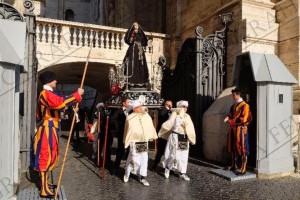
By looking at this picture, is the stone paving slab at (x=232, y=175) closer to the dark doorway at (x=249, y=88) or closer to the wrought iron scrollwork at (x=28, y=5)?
the dark doorway at (x=249, y=88)

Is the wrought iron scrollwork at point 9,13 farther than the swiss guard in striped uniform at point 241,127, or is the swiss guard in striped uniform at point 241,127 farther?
the swiss guard in striped uniform at point 241,127

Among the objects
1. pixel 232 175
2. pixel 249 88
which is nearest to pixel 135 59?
pixel 249 88

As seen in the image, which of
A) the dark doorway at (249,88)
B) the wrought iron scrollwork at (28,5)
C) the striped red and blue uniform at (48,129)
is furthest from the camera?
the dark doorway at (249,88)

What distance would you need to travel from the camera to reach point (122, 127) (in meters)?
7.26

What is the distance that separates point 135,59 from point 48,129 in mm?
4752

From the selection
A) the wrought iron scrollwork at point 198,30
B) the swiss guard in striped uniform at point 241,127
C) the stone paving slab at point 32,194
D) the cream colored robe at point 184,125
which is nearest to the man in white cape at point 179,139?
the cream colored robe at point 184,125

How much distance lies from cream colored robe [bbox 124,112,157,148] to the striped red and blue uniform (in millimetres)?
1543

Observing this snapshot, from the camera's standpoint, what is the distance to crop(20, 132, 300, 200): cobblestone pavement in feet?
18.2

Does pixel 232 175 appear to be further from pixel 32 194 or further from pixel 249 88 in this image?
pixel 32 194

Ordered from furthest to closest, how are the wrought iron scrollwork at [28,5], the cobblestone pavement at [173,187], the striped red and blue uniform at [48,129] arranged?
the wrought iron scrollwork at [28,5] < the cobblestone pavement at [173,187] < the striped red and blue uniform at [48,129]

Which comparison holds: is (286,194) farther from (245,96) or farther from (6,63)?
(6,63)

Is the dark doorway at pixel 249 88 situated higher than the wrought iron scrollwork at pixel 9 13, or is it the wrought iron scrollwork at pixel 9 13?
the wrought iron scrollwork at pixel 9 13

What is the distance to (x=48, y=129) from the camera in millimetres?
5176

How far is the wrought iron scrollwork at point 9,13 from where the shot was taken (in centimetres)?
639
